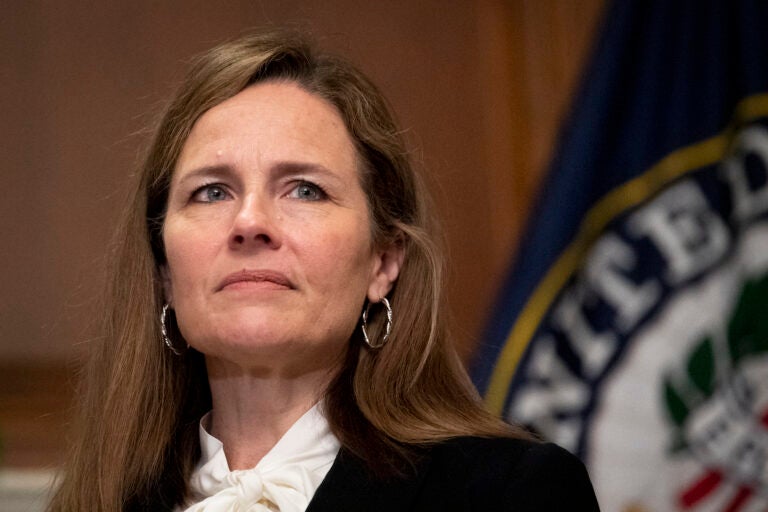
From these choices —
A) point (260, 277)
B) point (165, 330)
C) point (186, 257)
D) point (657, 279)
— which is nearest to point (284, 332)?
point (260, 277)

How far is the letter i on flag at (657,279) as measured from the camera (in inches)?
104

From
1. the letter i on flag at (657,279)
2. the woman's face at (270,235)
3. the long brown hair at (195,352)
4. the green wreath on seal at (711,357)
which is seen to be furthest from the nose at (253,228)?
the green wreath on seal at (711,357)

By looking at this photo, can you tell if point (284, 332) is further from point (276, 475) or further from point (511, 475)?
point (511, 475)

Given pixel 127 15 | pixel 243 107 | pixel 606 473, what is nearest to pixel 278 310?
pixel 243 107

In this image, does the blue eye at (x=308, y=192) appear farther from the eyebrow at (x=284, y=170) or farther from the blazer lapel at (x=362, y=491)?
the blazer lapel at (x=362, y=491)

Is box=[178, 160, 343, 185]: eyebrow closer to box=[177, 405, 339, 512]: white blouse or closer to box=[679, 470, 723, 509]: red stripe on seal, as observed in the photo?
box=[177, 405, 339, 512]: white blouse

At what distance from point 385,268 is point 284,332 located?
269 millimetres

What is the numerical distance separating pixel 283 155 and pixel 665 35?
1332 millimetres

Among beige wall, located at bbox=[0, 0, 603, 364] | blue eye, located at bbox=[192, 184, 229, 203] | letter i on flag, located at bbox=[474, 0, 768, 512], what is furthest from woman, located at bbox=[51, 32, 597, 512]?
beige wall, located at bbox=[0, 0, 603, 364]

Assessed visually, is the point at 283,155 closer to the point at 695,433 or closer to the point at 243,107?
the point at 243,107

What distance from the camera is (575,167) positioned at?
2.80 metres

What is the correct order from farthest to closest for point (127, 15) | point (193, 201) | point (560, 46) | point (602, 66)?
1. point (127, 15)
2. point (560, 46)
3. point (602, 66)
4. point (193, 201)

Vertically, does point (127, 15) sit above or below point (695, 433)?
above

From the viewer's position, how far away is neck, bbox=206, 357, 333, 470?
183cm
